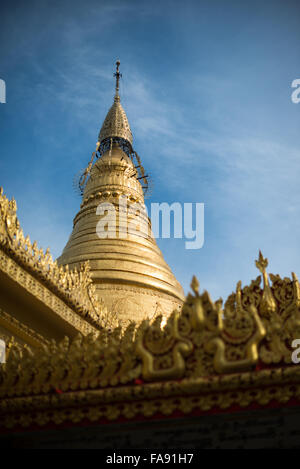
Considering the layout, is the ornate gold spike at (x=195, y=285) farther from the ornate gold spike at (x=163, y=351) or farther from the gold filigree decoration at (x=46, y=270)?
the gold filigree decoration at (x=46, y=270)

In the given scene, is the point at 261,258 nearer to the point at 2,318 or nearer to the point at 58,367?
the point at 58,367

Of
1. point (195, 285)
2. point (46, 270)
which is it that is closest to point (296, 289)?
point (195, 285)

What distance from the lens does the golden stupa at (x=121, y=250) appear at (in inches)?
552

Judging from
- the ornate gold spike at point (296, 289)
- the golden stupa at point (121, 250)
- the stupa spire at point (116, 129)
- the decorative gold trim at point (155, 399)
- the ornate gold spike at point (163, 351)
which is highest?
the stupa spire at point (116, 129)

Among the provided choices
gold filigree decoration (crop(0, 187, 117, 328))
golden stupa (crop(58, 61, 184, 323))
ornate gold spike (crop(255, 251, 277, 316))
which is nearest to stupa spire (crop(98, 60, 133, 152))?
golden stupa (crop(58, 61, 184, 323))

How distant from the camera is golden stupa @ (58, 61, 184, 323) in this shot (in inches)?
552

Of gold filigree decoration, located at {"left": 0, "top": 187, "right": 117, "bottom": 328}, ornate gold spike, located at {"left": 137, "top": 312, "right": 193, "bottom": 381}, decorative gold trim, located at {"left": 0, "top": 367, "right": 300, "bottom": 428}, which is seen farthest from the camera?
gold filigree decoration, located at {"left": 0, "top": 187, "right": 117, "bottom": 328}

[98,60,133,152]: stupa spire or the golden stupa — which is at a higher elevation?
[98,60,133,152]: stupa spire

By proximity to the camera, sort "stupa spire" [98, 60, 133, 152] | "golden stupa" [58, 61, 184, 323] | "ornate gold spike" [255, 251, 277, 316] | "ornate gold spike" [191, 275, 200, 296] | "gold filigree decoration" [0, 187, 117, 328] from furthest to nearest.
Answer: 1. "stupa spire" [98, 60, 133, 152]
2. "golden stupa" [58, 61, 184, 323]
3. "gold filigree decoration" [0, 187, 117, 328]
4. "ornate gold spike" [255, 251, 277, 316]
5. "ornate gold spike" [191, 275, 200, 296]

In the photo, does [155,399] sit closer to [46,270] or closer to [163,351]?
[163,351]

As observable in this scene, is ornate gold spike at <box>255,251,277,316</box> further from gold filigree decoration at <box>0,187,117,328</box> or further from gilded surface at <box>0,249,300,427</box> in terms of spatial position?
gold filigree decoration at <box>0,187,117,328</box>

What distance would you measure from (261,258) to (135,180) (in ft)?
49.0

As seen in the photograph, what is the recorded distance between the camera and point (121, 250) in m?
15.3

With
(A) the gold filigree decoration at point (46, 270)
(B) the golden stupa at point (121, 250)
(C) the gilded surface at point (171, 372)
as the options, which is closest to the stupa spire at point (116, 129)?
(B) the golden stupa at point (121, 250)
